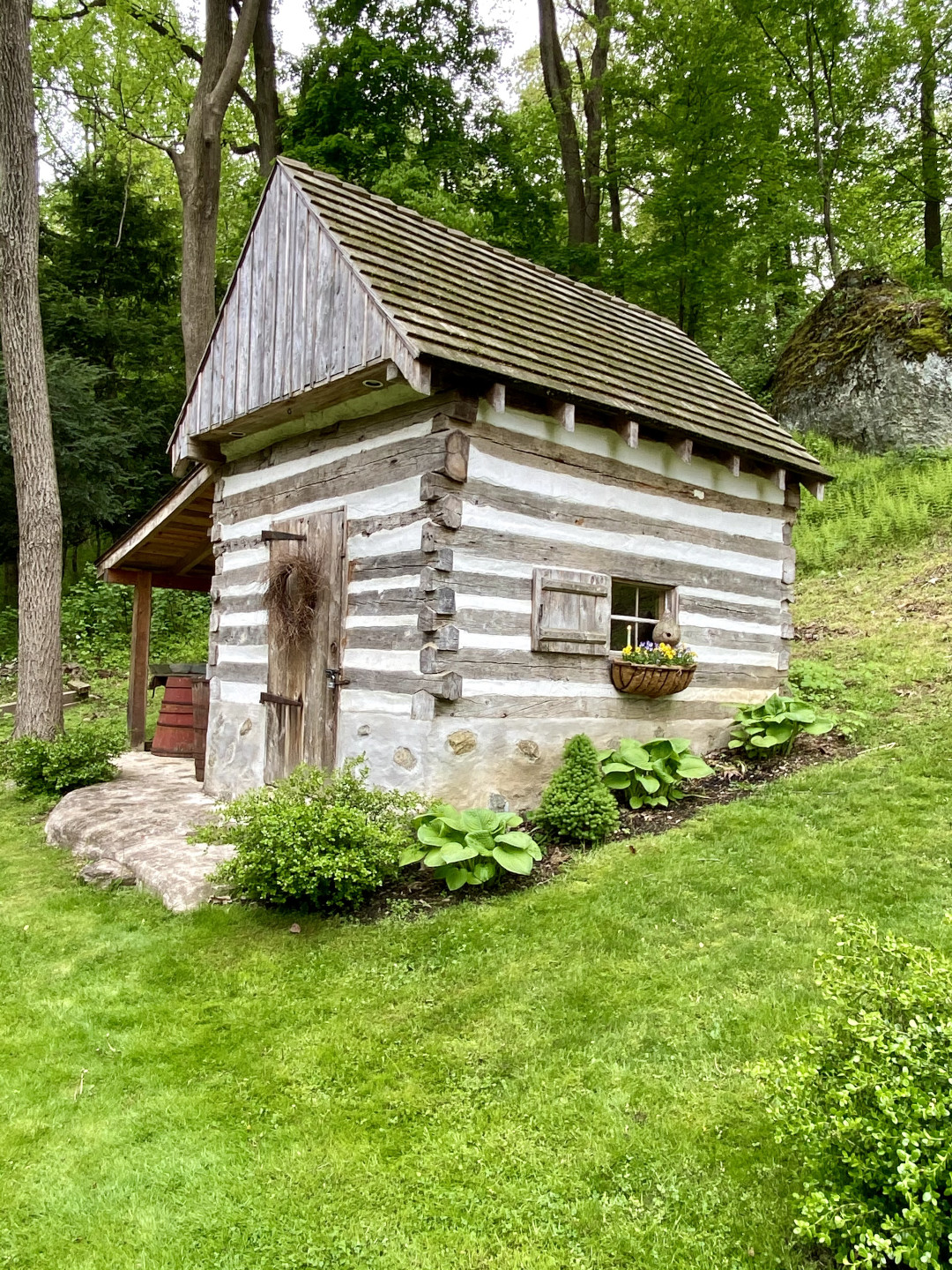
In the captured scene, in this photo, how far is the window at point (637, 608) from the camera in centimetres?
813

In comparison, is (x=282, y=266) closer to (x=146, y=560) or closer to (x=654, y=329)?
(x=654, y=329)

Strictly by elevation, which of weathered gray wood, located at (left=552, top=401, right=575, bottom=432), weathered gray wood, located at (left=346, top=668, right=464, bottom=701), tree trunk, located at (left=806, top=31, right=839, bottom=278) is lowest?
weathered gray wood, located at (left=346, top=668, right=464, bottom=701)

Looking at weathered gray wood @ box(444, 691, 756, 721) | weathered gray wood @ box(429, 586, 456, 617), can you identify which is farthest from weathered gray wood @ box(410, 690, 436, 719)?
weathered gray wood @ box(429, 586, 456, 617)

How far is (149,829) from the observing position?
7.46m

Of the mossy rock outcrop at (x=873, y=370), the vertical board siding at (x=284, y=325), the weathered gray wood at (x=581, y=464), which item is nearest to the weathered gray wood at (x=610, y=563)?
the weathered gray wood at (x=581, y=464)

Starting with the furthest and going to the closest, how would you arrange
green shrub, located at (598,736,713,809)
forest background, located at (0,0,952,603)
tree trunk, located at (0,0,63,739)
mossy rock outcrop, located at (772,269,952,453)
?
1. forest background, located at (0,0,952,603)
2. mossy rock outcrop, located at (772,269,952,453)
3. tree trunk, located at (0,0,63,739)
4. green shrub, located at (598,736,713,809)

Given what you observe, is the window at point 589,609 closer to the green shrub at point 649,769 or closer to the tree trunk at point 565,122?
A: the green shrub at point 649,769

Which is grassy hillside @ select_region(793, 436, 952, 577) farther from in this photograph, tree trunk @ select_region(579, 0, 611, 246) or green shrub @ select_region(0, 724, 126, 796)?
green shrub @ select_region(0, 724, 126, 796)

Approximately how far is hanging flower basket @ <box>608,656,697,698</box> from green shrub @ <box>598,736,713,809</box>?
461mm

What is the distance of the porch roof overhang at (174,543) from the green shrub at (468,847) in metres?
5.50

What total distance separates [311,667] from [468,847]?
8.56ft

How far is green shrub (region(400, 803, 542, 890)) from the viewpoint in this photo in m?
5.55

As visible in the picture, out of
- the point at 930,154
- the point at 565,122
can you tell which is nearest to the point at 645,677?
the point at 565,122

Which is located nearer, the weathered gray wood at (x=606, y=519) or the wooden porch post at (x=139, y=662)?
the weathered gray wood at (x=606, y=519)
